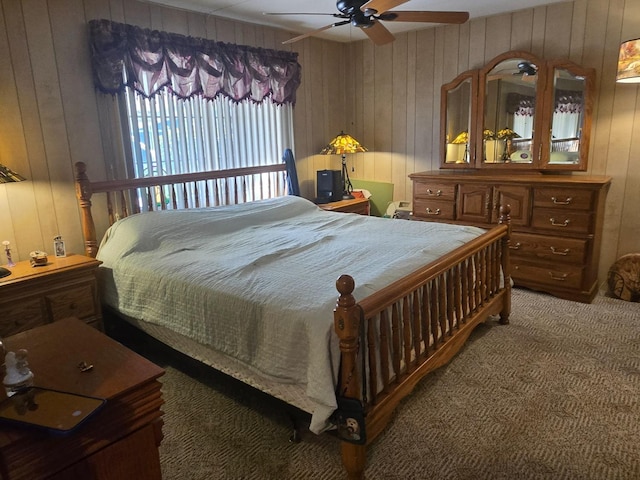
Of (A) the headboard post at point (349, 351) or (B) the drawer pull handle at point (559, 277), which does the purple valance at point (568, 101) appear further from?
(A) the headboard post at point (349, 351)

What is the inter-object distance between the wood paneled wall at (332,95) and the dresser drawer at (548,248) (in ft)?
1.74

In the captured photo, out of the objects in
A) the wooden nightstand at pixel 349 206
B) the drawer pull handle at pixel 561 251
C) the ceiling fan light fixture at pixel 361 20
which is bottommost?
the drawer pull handle at pixel 561 251

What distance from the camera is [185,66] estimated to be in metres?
3.44

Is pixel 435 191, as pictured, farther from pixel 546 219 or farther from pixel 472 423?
pixel 472 423

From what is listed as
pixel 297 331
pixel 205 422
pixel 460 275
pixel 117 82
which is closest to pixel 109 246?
pixel 117 82

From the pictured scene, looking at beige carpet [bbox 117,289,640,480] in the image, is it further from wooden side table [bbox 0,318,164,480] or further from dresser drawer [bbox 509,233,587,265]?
wooden side table [bbox 0,318,164,480]

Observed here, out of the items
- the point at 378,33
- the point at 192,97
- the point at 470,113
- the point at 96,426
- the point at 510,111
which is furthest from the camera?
the point at 470,113

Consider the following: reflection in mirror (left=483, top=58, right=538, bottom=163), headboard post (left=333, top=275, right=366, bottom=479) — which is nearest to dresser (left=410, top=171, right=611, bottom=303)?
reflection in mirror (left=483, top=58, right=538, bottom=163)

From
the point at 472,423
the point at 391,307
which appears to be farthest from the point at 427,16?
the point at 472,423

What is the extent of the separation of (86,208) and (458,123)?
131 inches

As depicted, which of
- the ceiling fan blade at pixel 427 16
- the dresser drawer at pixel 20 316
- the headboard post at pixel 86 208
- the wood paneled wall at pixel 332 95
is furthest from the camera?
the headboard post at pixel 86 208

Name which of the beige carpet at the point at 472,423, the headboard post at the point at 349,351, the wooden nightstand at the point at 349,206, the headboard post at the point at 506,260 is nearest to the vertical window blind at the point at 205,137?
the wooden nightstand at the point at 349,206

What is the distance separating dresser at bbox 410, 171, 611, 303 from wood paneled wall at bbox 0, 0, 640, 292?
1.62 ft

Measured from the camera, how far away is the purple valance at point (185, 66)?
302cm
